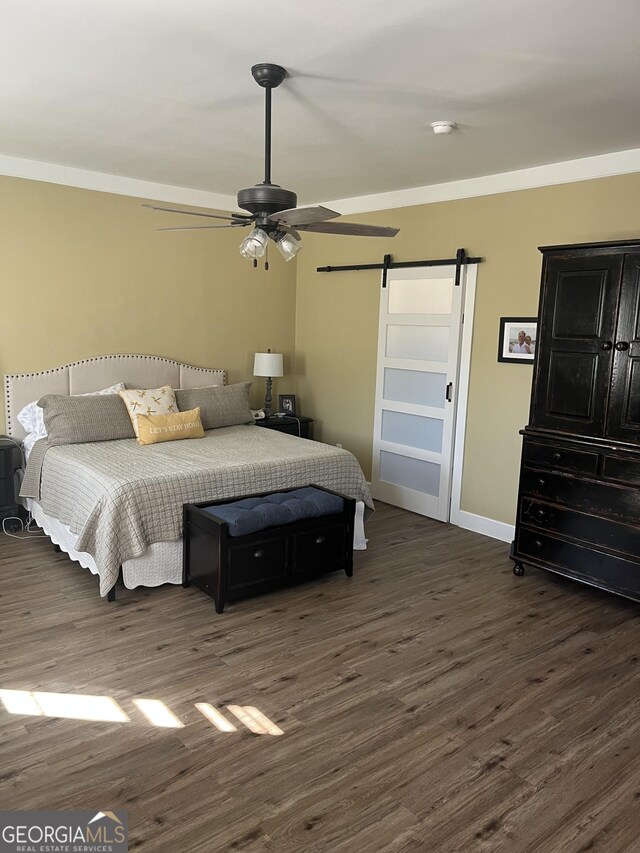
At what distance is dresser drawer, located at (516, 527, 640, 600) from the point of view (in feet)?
11.6

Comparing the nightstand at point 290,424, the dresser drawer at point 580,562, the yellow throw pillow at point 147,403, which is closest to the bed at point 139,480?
the yellow throw pillow at point 147,403

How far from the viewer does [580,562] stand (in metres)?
3.76

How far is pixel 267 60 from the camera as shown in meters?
2.75

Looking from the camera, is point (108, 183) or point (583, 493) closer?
point (583, 493)

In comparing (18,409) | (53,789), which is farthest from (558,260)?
(18,409)

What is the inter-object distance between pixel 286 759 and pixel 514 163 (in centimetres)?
379

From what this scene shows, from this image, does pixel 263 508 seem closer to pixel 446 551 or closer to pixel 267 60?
pixel 446 551

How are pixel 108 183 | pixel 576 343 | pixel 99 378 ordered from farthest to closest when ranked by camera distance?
pixel 99 378 → pixel 108 183 → pixel 576 343

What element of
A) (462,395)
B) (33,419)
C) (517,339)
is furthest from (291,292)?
(33,419)

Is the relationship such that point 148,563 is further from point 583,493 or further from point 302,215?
point 583,493

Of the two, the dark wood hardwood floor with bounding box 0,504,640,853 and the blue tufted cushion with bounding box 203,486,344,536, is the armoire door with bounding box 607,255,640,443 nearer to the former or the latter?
the dark wood hardwood floor with bounding box 0,504,640,853

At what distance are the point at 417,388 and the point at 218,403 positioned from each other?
5.28 feet

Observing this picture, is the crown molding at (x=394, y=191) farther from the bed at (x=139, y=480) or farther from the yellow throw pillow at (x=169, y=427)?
the yellow throw pillow at (x=169, y=427)

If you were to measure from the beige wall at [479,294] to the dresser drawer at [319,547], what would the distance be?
1.50 meters
